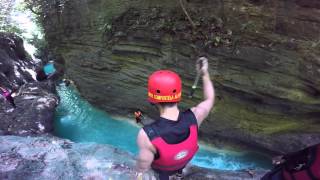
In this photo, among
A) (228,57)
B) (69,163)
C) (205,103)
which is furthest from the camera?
(228,57)

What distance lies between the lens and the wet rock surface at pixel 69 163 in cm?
527

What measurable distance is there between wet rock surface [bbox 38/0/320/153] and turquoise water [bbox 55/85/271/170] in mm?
368

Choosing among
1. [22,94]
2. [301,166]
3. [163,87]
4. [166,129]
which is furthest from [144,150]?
[22,94]

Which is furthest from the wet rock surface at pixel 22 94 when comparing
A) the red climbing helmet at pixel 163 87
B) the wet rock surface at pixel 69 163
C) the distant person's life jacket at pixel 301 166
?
the distant person's life jacket at pixel 301 166

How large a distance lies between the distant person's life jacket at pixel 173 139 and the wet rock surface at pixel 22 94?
5.90m

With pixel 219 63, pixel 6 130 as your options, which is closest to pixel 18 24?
pixel 6 130

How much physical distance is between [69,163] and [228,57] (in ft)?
11.3

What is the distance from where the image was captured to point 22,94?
33.2 feet

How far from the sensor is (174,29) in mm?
7574

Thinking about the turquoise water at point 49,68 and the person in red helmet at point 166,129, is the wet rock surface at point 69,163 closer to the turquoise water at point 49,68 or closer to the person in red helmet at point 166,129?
the person in red helmet at point 166,129

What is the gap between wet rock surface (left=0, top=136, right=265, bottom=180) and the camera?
5.27 meters

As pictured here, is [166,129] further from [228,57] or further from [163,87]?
[228,57]

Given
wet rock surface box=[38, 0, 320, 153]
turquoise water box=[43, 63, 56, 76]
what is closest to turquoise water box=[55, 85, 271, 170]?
wet rock surface box=[38, 0, 320, 153]

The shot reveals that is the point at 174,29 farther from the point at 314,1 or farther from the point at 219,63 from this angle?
the point at 314,1
